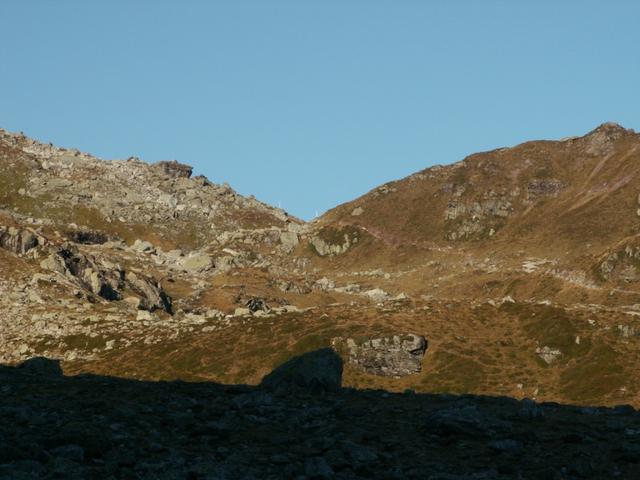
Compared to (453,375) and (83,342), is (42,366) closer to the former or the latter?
(83,342)

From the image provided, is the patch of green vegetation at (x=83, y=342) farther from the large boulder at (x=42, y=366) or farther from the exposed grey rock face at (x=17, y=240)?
the large boulder at (x=42, y=366)

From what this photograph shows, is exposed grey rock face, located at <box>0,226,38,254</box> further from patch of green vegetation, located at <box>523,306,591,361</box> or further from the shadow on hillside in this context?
the shadow on hillside

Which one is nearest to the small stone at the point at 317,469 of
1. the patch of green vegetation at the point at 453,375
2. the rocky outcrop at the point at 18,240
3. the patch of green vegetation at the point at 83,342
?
the patch of green vegetation at the point at 453,375

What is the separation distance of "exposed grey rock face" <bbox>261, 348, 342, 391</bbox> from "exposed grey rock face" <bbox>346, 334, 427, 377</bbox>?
43.5 meters

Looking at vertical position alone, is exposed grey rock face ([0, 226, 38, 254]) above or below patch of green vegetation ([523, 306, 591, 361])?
above

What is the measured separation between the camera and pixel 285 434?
25078 millimetres

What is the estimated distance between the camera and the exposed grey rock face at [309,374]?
116 ft

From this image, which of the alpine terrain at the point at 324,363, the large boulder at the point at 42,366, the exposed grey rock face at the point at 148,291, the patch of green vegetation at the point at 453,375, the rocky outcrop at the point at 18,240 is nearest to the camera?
the alpine terrain at the point at 324,363

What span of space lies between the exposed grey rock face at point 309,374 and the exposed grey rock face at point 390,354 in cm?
4350

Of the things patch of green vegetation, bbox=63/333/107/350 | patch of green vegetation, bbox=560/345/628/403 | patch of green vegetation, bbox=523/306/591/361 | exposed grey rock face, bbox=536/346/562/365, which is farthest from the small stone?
patch of green vegetation, bbox=523/306/591/361

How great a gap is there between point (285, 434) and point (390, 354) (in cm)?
5730

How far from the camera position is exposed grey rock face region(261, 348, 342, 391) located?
35219 millimetres

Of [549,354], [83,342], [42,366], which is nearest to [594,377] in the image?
[549,354]

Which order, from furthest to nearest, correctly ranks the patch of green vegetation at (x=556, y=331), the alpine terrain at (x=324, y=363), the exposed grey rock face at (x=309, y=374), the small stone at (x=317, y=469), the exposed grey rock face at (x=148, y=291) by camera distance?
the exposed grey rock face at (x=148, y=291) < the patch of green vegetation at (x=556, y=331) < the exposed grey rock face at (x=309, y=374) < the alpine terrain at (x=324, y=363) < the small stone at (x=317, y=469)
